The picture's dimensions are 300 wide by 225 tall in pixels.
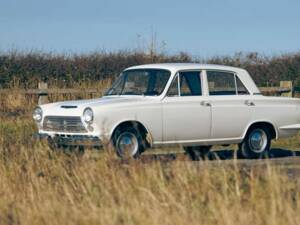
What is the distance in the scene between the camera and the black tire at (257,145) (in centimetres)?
1458

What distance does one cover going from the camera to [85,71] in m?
30.1

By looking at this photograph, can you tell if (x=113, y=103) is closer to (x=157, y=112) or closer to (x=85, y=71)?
(x=157, y=112)

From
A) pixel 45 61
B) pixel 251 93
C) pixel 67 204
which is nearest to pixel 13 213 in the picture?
pixel 67 204

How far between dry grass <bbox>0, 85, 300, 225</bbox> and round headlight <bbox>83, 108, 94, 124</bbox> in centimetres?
263

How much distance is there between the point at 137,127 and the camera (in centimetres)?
1324

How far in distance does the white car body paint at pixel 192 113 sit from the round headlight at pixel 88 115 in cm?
6

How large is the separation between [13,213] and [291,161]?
6.88 metres

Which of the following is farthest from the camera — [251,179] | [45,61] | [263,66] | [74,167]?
[263,66]

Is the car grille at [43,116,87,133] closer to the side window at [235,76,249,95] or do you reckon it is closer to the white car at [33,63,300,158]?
the white car at [33,63,300,158]

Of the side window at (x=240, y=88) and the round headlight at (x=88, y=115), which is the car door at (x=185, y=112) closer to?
the side window at (x=240, y=88)

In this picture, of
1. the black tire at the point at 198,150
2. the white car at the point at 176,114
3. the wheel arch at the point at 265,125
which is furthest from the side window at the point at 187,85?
the wheel arch at the point at 265,125

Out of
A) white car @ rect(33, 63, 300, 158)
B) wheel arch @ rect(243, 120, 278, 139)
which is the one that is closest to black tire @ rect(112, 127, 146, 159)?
white car @ rect(33, 63, 300, 158)

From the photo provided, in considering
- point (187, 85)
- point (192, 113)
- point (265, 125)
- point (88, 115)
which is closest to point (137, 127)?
point (88, 115)

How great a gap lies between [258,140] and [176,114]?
6.16 feet
